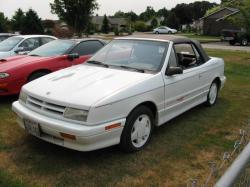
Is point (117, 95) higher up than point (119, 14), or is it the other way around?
point (119, 14)

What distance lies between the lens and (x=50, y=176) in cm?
382

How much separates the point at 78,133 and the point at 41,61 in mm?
3797

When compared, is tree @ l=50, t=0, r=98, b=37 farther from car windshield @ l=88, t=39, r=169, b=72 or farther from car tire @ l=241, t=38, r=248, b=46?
car windshield @ l=88, t=39, r=169, b=72

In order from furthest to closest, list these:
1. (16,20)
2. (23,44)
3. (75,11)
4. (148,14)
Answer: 1. (148,14)
2. (16,20)
3. (75,11)
4. (23,44)

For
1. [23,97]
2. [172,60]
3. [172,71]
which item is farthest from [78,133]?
[172,60]

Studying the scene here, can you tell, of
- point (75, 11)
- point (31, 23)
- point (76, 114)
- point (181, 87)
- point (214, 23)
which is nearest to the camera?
point (76, 114)

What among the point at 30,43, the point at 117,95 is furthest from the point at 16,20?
the point at 117,95

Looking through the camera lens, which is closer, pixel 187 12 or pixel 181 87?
pixel 181 87

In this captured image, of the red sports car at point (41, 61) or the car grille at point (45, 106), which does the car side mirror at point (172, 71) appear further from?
the red sports car at point (41, 61)

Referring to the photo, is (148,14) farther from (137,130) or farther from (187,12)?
(137,130)

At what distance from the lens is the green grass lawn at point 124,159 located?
149 inches

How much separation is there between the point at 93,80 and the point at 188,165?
1697mm

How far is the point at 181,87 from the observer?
17.4ft

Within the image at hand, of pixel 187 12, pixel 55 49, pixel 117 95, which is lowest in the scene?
pixel 117 95
